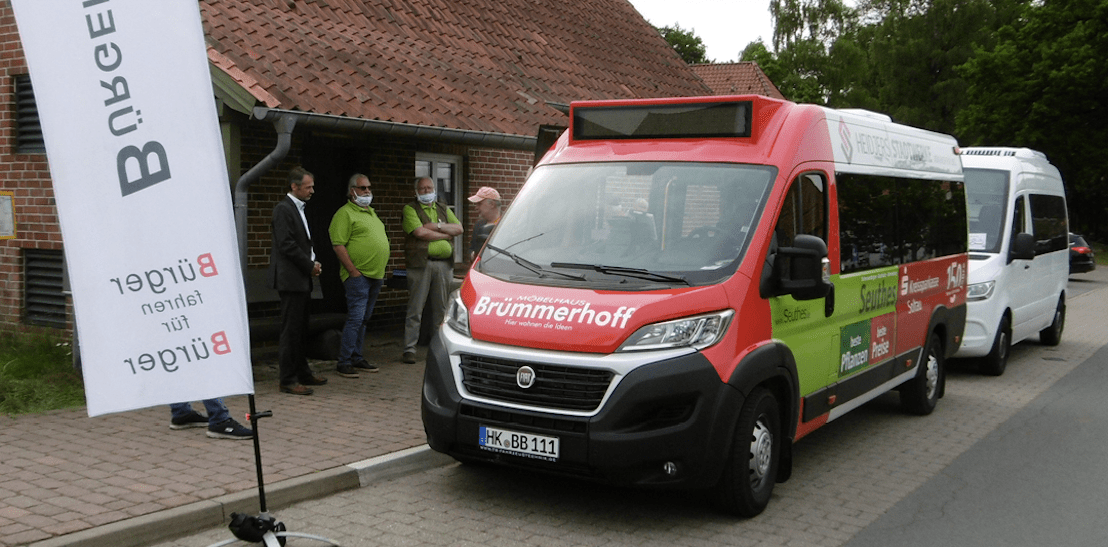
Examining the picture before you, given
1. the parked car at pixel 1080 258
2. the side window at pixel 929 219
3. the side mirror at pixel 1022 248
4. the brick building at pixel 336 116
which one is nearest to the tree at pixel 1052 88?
the parked car at pixel 1080 258

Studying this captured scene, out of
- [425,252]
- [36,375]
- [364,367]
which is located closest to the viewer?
[36,375]

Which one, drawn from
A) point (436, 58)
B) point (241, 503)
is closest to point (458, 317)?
point (241, 503)

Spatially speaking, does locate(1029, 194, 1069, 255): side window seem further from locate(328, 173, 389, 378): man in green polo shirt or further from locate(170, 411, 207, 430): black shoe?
locate(170, 411, 207, 430): black shoe

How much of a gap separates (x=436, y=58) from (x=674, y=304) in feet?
25.5

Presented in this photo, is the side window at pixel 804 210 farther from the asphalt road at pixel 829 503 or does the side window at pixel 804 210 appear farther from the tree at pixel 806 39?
the tree at pixel 806 39

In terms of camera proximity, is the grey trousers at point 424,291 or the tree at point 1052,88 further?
the tree at point 1052,88

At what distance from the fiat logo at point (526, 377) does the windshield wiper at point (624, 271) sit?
76 cm

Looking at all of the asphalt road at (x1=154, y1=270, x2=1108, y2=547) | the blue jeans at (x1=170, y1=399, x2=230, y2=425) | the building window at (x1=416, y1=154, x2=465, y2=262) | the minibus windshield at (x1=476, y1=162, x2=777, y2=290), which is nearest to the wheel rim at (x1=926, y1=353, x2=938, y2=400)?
the asphalt road at (x1=154, y1=270, x2=1108, y2=547)

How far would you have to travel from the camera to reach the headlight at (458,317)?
5578 millimetres

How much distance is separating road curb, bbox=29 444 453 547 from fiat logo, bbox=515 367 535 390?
137cm

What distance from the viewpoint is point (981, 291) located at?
10.5m

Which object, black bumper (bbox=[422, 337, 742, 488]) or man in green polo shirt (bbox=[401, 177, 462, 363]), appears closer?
black bumper (bbox=[422, 337, 742, 488])

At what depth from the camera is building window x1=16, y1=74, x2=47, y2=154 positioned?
33.6 ft

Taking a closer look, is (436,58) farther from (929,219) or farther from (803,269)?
(803,269)
